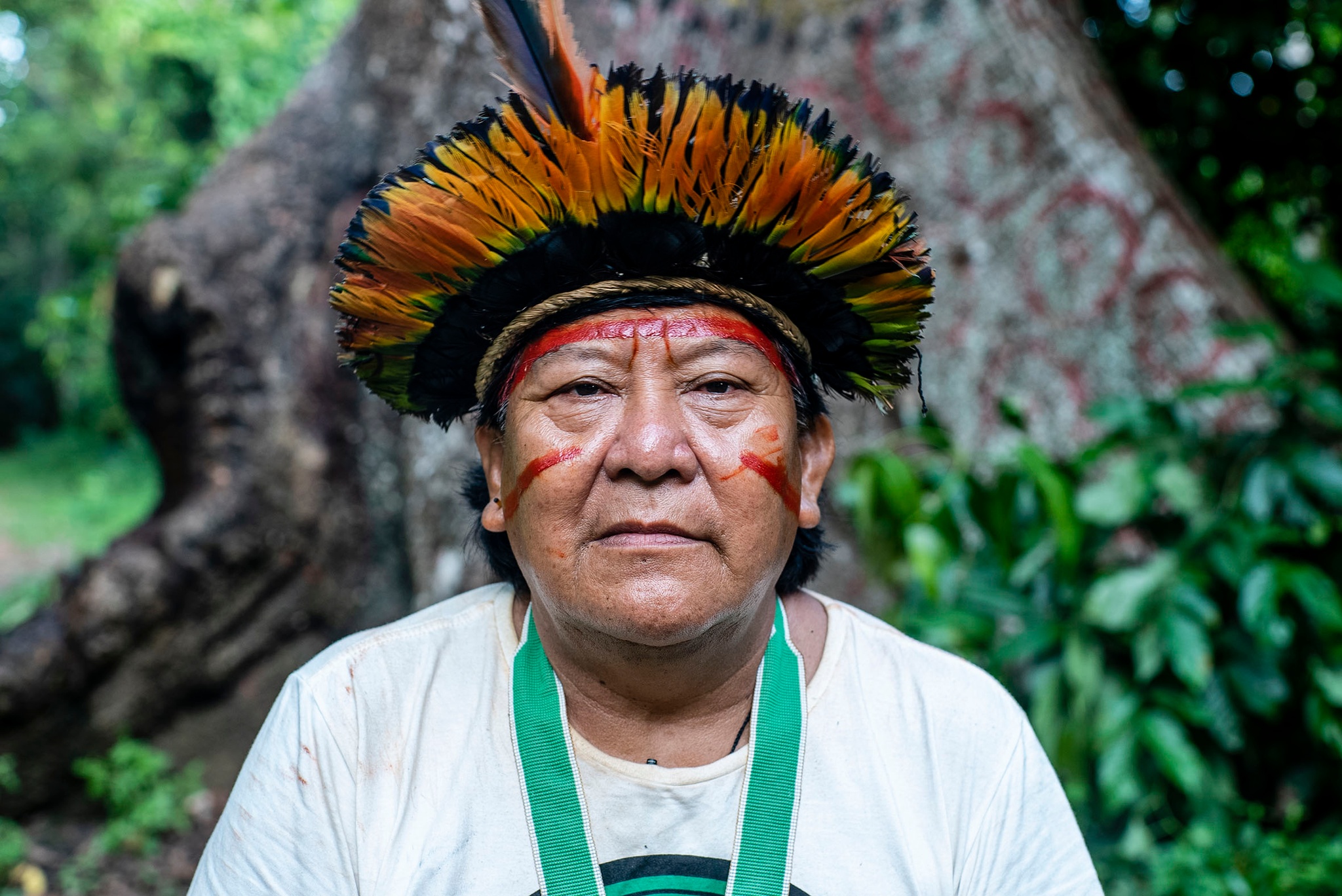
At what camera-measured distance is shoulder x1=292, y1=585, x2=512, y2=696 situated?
1.70 metres

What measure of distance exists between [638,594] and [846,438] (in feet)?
7.69

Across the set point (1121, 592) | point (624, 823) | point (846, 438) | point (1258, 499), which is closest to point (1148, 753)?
point (1121, 592)

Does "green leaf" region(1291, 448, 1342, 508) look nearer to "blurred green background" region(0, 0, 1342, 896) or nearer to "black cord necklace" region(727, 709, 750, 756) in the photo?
"blurred green background" region(0, 0, 1342, 896)

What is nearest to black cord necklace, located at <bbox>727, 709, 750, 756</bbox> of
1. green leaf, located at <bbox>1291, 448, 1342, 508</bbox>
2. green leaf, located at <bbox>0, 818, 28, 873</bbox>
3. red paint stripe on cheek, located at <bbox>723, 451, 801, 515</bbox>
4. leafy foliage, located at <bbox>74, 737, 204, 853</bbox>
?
red paint stripe on cheek, located at <bbox>723, 451, 801, 515</bbox>

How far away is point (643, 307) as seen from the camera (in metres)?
1.69

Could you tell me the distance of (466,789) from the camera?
164 cm

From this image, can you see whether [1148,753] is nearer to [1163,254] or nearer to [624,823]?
[1163,254]

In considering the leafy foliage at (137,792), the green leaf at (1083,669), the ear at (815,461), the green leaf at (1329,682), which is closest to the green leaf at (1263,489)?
the green leaf at (1329,682)

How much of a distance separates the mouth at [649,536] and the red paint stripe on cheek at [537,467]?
14 cm

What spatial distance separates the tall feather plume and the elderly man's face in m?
0.33

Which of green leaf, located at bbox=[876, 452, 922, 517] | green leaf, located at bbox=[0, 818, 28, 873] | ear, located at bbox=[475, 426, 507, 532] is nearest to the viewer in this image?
ear, located at bbox=[475, 426, 507, 532]

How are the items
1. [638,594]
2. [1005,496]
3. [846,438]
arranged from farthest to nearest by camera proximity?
[846,438] → [1005,496] → [638,594]

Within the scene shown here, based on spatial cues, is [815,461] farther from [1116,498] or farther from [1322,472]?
[1322,472]

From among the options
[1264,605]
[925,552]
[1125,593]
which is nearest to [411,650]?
[925,552]
